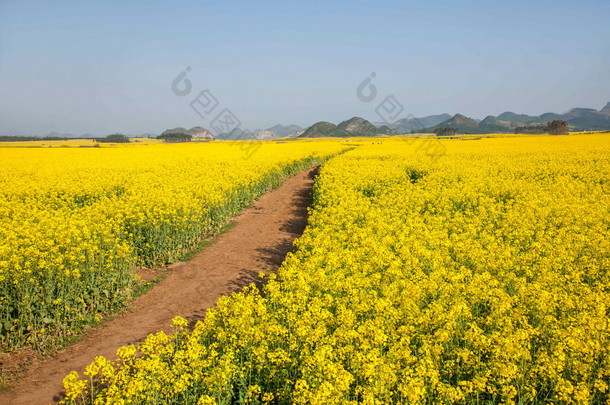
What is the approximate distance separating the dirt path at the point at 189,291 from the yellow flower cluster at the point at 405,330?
77 centimetres

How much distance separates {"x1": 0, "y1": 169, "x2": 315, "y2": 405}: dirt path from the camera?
21.2ft

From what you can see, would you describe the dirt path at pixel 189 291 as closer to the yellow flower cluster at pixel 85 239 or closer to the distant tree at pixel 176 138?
the yellow flower cluster at pixel 85 239

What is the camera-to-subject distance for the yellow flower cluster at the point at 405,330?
4188 millimetres

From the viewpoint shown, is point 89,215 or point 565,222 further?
point 89,215

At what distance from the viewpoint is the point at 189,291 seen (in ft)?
32.7

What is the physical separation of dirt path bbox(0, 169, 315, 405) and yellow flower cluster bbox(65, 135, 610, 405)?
0.77m

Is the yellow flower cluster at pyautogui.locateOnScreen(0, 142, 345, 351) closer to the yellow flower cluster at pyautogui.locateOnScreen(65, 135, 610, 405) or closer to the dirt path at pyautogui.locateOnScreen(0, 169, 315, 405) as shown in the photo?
the dirt path at pyautogui.locateOnScreen(0, 169, 315, 405)

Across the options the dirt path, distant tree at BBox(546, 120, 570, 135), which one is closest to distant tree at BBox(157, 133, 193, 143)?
the dirt path

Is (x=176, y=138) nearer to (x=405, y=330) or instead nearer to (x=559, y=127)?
(x=559, y=127)

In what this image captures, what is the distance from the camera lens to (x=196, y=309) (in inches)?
354

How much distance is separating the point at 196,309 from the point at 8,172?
68.9 feet

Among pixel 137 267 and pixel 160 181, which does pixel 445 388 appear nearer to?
pixel 137 267

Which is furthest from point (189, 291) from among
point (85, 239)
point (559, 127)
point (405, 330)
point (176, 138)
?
point (559, 127)

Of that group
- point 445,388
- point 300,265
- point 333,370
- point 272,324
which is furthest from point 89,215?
point 445,388
